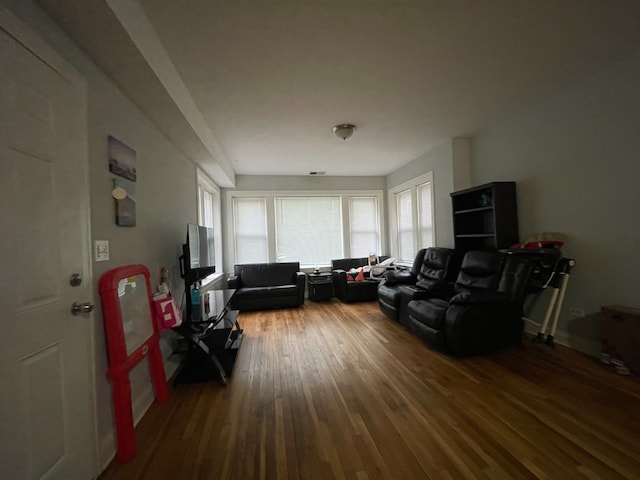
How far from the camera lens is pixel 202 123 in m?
2.90

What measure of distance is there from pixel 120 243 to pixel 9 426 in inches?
41.7

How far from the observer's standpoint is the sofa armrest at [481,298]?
103 inches

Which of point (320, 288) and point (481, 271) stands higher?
point (481, 271)

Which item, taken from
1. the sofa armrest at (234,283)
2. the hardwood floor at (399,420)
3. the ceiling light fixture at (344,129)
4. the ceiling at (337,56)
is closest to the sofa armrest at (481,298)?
the hardwood floor at (399,420)

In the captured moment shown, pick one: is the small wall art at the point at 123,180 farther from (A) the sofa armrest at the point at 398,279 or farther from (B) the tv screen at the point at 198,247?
(A) the sofa armrest at the point at 398,279

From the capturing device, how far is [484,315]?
8.64 feet

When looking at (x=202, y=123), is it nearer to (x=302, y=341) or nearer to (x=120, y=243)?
(x=120, y=243)

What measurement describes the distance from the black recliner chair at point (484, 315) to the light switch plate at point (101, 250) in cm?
287

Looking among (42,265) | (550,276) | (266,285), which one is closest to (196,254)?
(42,265)

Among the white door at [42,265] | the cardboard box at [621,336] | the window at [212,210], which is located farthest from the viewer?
the window at [212,210]

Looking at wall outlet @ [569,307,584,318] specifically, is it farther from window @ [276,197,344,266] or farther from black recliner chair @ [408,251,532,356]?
window @ [276,197,344,266]

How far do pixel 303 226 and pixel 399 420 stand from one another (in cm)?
443

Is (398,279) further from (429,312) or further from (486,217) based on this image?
(486,217)

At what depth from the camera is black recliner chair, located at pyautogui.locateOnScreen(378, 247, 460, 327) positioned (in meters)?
3.49
